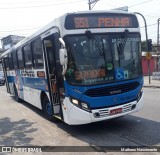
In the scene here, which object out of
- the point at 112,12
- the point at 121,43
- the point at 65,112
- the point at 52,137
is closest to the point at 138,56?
the point at 121,43

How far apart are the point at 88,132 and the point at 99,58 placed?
2.15m

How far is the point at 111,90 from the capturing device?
6598 mm

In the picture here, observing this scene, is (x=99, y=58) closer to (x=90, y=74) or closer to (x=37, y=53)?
(x=90, y=74)

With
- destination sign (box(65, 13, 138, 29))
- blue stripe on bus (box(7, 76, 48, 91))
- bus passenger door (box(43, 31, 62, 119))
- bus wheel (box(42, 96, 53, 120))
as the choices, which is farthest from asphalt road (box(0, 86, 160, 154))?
destination sign (box(65, 13, 138, 29))

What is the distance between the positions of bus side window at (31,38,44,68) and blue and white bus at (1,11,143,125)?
3.03 ft

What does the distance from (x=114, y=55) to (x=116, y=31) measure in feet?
2.25

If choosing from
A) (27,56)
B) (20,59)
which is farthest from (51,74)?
(20,59)

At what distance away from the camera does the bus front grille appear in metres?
6.40

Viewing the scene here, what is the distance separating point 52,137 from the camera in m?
6.94

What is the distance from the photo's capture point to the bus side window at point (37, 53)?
841 cm

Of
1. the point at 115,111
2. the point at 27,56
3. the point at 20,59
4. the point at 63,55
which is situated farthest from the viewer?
the point at 20,59

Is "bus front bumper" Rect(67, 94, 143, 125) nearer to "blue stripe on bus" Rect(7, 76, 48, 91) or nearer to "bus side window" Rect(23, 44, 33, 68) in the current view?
"blue stripe on bus" Rect(7, 76, 48, 91)

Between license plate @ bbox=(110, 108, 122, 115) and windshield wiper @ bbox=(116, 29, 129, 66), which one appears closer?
license plate @ bbox=(110, 108, 122, 115)

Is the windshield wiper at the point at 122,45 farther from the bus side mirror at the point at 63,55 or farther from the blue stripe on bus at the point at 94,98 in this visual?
the bus side mirror at the point at 63,55
